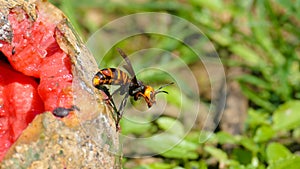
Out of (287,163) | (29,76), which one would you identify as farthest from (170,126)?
(29,76)

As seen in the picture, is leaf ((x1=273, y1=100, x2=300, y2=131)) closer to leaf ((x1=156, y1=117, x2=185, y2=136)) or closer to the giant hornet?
leaf ((x1=156, y1=117, x2=185, y2=136))

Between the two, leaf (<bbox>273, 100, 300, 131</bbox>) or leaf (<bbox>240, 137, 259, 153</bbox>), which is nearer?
leaf (<bbox>240, 137, 259, 153</bbox>)

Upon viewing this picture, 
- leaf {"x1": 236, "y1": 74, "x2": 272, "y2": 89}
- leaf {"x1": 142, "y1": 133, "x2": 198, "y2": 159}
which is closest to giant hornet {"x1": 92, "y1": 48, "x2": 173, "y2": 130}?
leaf {"x1": 142, "y1": 133, "x2": 198, "y2": 159}

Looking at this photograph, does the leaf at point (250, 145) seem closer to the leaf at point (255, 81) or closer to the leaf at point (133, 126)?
the leaf at point (133, 126)

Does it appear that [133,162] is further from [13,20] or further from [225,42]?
[13,20]

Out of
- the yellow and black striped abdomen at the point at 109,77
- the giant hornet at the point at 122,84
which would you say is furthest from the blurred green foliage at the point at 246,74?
the yellow and black striped abdomen at the point at 109,77

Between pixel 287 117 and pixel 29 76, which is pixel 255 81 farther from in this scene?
pixel 29 76

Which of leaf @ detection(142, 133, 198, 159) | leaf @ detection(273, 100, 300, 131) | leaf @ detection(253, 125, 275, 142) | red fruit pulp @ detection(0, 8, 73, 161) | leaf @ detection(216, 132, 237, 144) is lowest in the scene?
red fruit pulp @ detection(0, 8, 73, 161)
